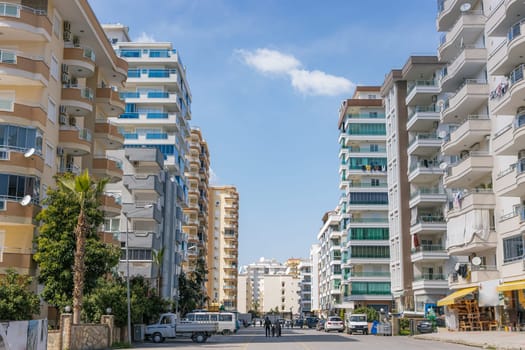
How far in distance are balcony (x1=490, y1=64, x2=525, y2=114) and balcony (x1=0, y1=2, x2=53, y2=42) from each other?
96.2 feet

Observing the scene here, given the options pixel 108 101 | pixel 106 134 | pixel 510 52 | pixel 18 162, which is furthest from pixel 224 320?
pixel 510 52

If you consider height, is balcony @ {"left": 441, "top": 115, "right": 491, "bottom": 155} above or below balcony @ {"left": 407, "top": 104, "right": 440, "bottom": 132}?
below

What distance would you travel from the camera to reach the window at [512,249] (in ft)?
147

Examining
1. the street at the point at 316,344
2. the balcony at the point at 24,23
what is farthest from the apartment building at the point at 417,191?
the balcony at the point at 24,23

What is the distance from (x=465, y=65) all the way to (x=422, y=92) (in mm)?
21001

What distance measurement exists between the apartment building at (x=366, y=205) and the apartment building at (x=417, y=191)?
16.6 m

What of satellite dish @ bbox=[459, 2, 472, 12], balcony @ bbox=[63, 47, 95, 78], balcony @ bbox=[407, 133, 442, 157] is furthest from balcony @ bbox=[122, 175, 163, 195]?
satellite dish @ bbox=[459, 2, 472, 12]

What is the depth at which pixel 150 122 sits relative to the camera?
273 ft

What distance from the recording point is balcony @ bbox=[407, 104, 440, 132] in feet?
239

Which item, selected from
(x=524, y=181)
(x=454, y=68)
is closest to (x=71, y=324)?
(x=524, y=181)

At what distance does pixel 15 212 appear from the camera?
40.2 meters

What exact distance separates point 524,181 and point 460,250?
1212 centimetres

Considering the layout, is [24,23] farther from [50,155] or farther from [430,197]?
[430,197]

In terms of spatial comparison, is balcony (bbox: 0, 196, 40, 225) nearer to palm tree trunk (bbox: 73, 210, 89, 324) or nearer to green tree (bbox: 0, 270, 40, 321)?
green tree (bbox: 0, 270, 40, 321)
